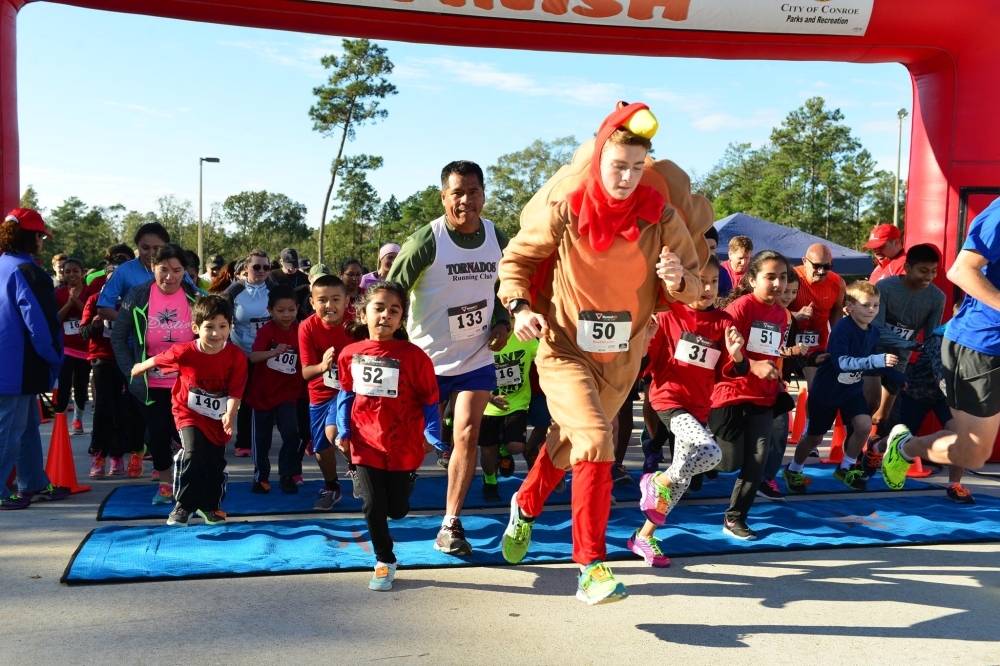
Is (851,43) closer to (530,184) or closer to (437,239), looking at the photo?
(437,239)

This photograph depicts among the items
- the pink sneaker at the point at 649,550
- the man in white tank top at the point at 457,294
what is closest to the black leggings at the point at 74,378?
the man in white tank top at the point at 457,294

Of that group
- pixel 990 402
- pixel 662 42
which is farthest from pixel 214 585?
pixel 662 42

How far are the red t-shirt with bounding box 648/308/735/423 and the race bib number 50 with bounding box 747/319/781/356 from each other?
174 millimetres

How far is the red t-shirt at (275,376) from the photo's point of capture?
21.9 ft

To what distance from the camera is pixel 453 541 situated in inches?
187

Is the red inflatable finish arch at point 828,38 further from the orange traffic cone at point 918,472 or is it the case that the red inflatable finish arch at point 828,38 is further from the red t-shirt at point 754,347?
the red t-shirt at point 754,347

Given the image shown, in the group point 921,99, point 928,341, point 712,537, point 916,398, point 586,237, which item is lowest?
point 712,537

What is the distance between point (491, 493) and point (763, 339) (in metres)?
2.15

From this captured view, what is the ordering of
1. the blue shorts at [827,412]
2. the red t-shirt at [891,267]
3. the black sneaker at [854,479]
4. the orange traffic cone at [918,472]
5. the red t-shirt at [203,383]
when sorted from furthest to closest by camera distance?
the red t-shirt at [891,267], the orange traffic cone at [918,472], the blue shorts at [827,412], the black sneaker at [854,479], the red t-shirt at [203,383]

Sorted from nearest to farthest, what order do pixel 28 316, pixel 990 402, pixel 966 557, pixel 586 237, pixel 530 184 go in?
pixel 586 237 → pixel 990 402 → pixel 966 557 → pixel 28 316 → pixel 530 184

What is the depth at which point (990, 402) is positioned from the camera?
461 centimetres

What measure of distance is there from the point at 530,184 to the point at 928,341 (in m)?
51.9

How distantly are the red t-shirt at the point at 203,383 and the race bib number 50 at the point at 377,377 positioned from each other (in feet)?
4.63

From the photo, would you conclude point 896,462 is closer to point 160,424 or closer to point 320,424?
point 320,424
